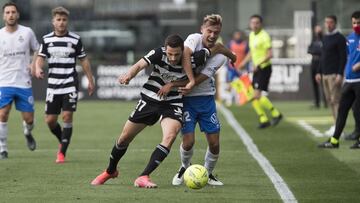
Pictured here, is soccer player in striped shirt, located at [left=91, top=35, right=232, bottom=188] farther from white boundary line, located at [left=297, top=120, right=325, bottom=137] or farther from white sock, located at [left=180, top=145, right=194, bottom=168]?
white boundary line, located at [left=297, top=120, right=325, bottom=137]

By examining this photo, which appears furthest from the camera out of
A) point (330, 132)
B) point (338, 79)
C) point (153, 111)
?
point (330, 132)

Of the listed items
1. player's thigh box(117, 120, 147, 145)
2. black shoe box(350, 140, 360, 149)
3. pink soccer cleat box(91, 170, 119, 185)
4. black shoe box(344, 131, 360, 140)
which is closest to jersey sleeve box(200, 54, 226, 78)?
player's thigh box(117, 120, 147, 145)

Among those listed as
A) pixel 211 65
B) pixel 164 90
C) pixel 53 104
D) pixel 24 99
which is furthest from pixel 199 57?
pixel 24 99

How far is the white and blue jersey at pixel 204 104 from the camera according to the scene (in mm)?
11867

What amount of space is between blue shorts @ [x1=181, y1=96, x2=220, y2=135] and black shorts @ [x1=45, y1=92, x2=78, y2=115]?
3151mm

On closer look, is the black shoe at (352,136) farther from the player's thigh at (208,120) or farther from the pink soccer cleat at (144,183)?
the pink soccer cleat at (144,183)

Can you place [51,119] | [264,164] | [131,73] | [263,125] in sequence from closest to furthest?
[131,73] → [264,164] → [51,119] → [263,125]

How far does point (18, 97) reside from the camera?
15.4 meters

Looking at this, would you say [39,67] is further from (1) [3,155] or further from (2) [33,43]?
(1) [3,155]

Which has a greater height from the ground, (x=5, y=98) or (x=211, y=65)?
(x=211, y=65)

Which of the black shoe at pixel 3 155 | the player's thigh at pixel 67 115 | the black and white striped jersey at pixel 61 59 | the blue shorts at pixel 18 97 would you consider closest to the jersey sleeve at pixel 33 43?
the blue shorts at pixel 18 97

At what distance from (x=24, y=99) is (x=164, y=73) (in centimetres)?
429

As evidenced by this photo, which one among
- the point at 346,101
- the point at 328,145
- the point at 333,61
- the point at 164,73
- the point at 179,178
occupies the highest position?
the point at 164,73

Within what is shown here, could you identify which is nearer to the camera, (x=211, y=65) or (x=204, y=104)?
(x=211, y=65)
